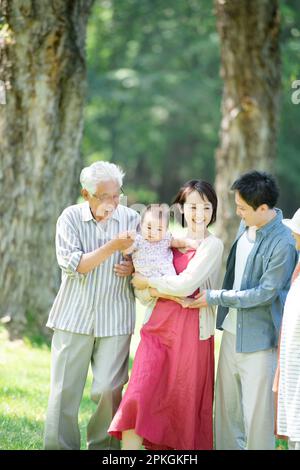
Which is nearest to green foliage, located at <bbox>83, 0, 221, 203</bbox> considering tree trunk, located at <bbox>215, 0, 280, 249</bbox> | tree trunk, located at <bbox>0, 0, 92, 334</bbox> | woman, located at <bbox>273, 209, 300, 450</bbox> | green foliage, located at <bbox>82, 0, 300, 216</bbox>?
green foliage, located at <bbox>82, 0, 300, 216</bbox>

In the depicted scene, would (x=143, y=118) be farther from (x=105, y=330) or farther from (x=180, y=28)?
(x=105, y=330)

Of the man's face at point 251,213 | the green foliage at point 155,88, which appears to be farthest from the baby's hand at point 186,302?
the green foliage at point 155,88

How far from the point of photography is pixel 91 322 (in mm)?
5207

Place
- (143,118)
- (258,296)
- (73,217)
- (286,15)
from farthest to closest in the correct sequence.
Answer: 1. (143,118)
2. (286,15)
3. (73,217)
4. (258,296)

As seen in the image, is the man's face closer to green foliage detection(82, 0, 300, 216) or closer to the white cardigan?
the white cardigan

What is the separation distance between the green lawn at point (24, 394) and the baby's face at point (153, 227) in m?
1.72

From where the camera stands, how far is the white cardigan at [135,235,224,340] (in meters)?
5.04

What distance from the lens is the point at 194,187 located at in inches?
204

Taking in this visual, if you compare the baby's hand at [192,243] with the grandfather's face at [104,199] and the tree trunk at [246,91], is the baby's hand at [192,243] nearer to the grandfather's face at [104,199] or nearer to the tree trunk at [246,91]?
the grandfather's face at [104,199]

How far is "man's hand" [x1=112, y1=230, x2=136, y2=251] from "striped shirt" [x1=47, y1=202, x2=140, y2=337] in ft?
0.94

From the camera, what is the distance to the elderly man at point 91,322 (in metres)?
5.19

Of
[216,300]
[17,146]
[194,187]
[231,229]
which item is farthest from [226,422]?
[231,229]

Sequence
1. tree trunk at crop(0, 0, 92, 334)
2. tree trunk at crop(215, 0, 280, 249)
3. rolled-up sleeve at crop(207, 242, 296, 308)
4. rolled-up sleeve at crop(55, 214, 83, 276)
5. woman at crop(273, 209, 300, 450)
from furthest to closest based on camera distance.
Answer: tree trunk at crop(215, 0, 280, 249) < tree trunk at crop(0, 0, 92, 334) < rolled-up sleeve at crop(55, 214, 83, 276) < rolled-up sleeve at crop(207, 242, 296, 308) < woman at crop(273, 209, 300, 450)

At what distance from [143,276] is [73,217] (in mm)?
598
